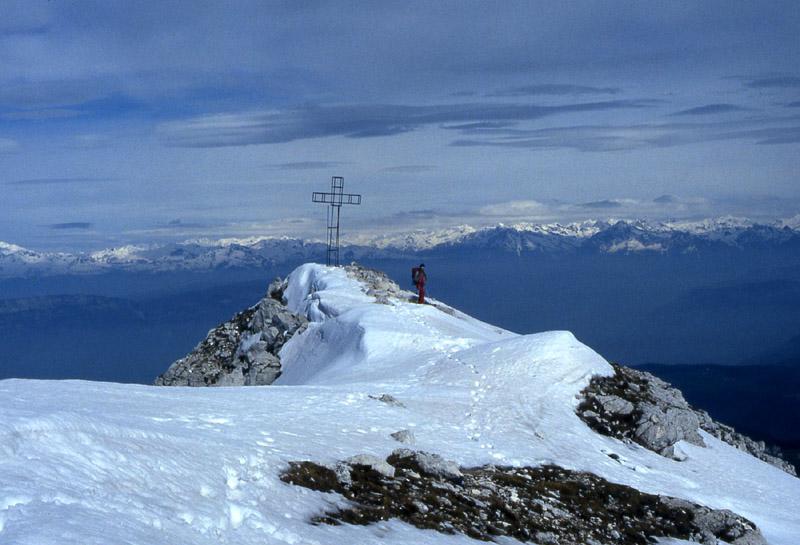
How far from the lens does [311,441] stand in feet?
53.8

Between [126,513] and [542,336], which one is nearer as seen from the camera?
[126,513]

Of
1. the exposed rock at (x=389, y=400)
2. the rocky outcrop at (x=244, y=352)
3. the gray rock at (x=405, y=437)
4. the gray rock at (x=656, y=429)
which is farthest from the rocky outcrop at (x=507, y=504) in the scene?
the rocky outcrop at (x=244, y=352)

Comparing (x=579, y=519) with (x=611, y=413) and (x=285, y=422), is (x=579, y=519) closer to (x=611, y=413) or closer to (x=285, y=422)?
(x=285, y=422)

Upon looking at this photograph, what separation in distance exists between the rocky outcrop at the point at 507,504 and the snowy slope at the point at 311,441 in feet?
2.00

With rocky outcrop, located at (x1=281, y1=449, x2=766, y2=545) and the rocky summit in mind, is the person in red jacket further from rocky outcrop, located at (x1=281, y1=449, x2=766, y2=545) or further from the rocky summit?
rocky outcrop, located at (x1=281, y1=449, x2=766, y2=545)

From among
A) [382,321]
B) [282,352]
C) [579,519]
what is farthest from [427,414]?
[282,352]

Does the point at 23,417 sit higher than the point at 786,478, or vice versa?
the point at 23,417

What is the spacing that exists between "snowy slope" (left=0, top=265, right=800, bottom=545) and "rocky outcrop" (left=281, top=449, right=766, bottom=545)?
609 mm

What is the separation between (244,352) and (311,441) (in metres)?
35.0

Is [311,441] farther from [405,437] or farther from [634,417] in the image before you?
[634,417]

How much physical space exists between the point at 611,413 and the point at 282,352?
2695cm

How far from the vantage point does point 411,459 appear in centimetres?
1647

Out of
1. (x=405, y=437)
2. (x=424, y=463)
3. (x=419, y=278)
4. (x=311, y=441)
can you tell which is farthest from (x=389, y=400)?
(x=419, y=278)

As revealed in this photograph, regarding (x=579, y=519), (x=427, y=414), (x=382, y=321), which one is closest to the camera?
(x=579, y=519)
